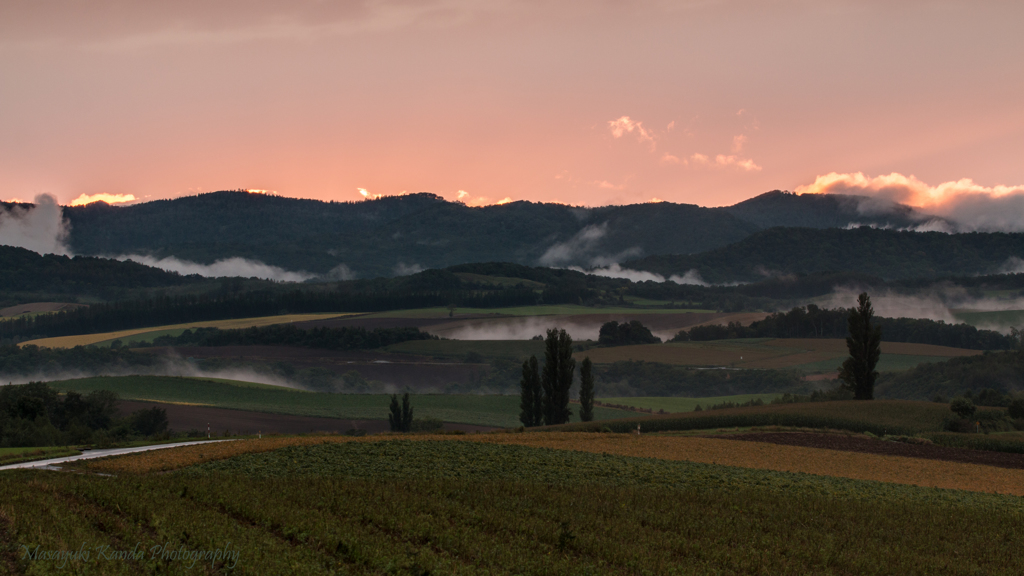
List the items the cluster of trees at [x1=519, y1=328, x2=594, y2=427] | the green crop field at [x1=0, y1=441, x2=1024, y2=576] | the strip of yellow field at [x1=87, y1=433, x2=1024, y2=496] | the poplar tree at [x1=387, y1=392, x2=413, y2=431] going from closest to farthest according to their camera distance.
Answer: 1. the green crop field at [x1=0, y1=441, x2=1024, y2=576]
2. the strip of yellow field at [x1=87, y1=433, x2=1024, y2=496]
3. the cluster of trees at [x1=519, y1=328, x2=594, y2=427]
4. the poplar tree at [x1=387, y1=392, x2=413, y2=431]

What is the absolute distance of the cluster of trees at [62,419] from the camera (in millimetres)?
66000

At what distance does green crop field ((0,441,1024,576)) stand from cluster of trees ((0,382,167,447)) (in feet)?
115

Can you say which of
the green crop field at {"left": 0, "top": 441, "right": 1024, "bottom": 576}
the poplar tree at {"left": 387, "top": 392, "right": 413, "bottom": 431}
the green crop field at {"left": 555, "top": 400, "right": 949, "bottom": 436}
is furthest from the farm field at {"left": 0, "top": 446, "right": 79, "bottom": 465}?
the poplar tree at {"left": 387, "top": 392, "right": 413, "bottom": 431}

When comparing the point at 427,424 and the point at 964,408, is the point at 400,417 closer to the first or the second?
the point at 427,424

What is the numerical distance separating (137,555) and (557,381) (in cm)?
8310

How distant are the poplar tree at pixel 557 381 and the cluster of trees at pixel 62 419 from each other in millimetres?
44580

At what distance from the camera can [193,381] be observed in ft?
483

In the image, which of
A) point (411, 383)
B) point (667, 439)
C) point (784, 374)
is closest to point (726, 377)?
point (784, 374)

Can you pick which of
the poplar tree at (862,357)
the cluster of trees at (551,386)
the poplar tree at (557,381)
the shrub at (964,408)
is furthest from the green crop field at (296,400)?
the shrub at (964,408)

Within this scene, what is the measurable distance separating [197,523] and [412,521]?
6127mm

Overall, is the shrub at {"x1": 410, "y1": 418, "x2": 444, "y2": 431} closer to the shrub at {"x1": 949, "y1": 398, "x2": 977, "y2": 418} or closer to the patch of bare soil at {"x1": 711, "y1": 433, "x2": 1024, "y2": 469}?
the patch of bare soil at {"x1": 711, "y1": 433, "x2": 1024, "y2": 469}

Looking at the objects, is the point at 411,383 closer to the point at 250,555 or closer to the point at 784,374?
the point at 784,374

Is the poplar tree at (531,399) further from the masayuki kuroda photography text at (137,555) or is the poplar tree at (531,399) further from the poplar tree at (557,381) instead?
the masayuki kuroda photography text at (137,555)

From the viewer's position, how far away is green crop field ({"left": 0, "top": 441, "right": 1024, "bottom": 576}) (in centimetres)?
1992
